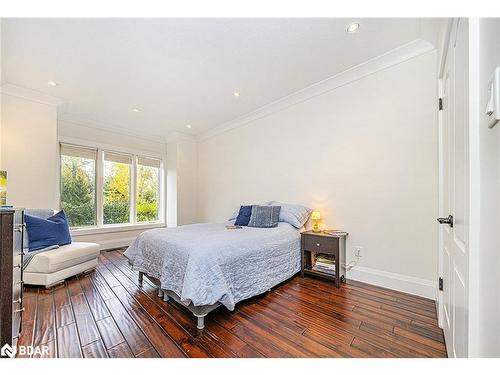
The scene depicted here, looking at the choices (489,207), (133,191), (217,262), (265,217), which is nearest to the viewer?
(489,207)

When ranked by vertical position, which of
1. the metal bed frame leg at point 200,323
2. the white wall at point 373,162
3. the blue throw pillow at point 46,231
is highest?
the white wall at point 373,162

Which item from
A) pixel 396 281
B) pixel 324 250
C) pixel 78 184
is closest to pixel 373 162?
pixel 324 250

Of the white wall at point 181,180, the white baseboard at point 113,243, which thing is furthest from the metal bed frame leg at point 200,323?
the white baseboard at point 113,243

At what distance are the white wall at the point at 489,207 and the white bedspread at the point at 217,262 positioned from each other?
4.93ft

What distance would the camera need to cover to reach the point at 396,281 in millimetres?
2311

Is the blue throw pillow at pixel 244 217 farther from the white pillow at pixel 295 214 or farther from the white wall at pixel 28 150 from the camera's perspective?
the white wall at pixel 28 150

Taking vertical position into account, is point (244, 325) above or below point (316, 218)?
below

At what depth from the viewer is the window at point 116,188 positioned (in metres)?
4.50

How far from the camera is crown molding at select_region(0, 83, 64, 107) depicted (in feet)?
9.66

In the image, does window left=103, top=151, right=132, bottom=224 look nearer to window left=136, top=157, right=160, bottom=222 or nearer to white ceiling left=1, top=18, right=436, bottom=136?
window left=136, top=157, right=160, bottom=222

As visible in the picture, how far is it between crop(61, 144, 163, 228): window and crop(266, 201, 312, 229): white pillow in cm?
355

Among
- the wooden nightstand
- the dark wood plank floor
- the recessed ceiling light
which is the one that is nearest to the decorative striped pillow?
the wooden nightstand

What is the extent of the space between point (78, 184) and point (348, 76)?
4964mm

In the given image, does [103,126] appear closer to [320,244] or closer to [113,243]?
[113,243]
